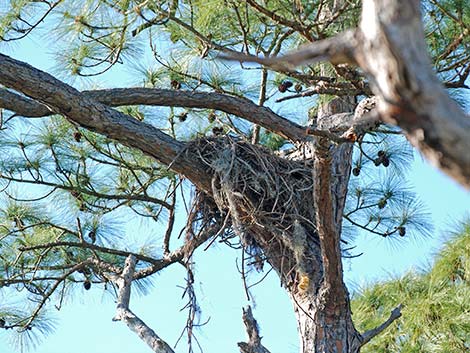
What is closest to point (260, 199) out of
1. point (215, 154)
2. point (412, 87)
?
point (215, 154)

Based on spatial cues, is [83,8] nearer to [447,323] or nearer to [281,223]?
[281,223]

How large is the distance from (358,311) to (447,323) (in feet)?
1.53

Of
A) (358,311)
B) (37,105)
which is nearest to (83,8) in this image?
(37,105)

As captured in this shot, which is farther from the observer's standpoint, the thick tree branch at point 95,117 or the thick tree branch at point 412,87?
the thick tree branch at point 95,117

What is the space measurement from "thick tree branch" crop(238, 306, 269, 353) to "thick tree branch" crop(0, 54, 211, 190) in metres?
0.57

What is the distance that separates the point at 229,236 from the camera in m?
2.60

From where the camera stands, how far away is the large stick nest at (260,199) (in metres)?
2.44

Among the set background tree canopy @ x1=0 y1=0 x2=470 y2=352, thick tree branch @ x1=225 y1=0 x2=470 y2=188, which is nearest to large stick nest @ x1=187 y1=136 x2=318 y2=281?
background tree canopy @ x1=0 y1=0 x2=470 y2=352

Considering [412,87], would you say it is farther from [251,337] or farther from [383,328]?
[383,328]

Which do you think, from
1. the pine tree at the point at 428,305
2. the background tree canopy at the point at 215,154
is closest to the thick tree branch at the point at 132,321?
the background tree canopy at the point at 215,154

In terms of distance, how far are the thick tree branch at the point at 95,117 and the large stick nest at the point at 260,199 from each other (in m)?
0.06

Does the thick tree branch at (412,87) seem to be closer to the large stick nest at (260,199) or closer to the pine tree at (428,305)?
the large stick nest at (260,199)

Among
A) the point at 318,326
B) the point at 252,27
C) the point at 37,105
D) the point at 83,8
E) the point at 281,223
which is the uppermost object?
the point at 83,8

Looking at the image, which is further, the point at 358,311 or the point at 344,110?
the point at 358,311
